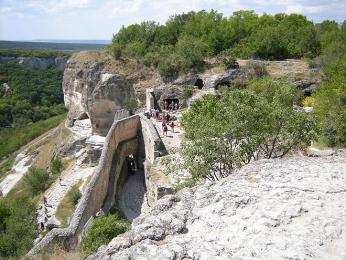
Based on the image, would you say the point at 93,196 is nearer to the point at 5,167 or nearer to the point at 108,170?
the point at 108,170

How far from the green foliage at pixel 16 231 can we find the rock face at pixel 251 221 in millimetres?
9136

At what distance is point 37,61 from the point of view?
123 m

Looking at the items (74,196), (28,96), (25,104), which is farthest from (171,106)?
(28,96)

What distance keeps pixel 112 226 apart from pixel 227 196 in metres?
4.75

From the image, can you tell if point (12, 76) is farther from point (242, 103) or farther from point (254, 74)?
point (242, 103)

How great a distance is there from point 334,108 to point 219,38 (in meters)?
21.2

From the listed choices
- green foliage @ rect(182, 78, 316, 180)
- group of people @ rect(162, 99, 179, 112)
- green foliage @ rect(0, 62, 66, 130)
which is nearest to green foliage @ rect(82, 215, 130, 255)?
green foliage @ rect(182, 78, 316, 180)

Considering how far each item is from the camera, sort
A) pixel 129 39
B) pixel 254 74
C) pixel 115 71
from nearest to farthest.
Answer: pixel 254 74
pixel 115 71
pixel 129 39

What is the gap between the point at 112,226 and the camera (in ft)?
37.1

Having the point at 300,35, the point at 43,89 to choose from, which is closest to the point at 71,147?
the point at 300,35

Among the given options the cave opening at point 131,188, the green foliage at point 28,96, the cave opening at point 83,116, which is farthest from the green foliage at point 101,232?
the green foliage at point 28,96

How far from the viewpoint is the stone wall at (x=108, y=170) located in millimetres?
12391

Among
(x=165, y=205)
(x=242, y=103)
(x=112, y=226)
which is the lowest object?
(x=112, y=226)

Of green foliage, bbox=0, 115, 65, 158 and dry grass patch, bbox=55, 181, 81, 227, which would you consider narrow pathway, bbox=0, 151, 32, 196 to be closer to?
green foliage, bbox=0, 115, 65, 158
